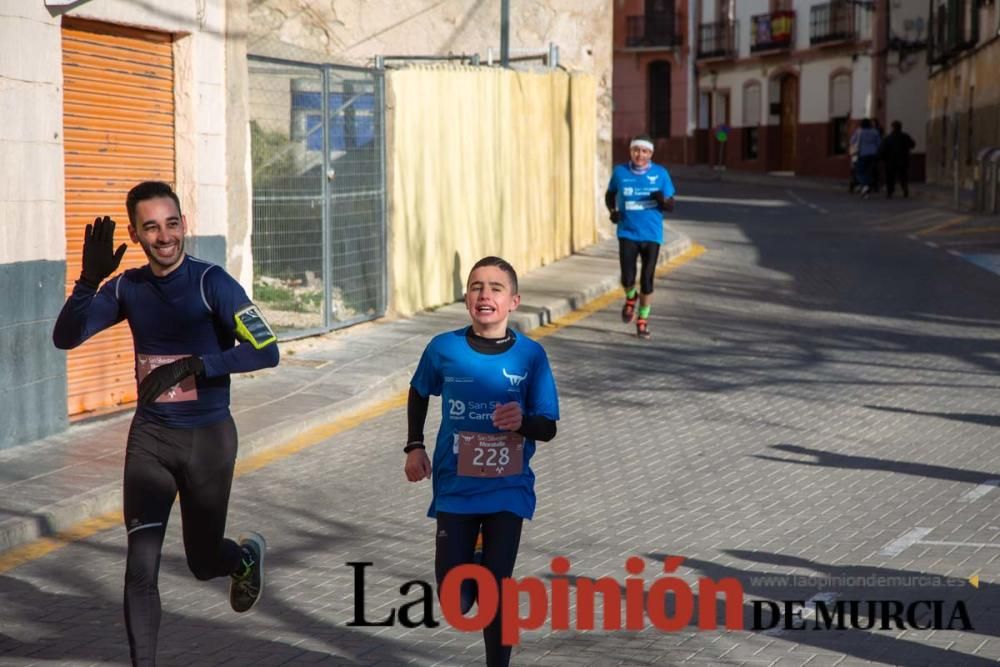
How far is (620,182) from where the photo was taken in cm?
1509

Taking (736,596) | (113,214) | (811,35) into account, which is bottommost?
(736,596)

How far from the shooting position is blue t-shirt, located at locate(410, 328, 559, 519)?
5.47 meters

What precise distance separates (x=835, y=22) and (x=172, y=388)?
2035 inches

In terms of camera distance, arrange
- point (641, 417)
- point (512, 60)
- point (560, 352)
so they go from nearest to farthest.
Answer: point (641, 417)
point (560, 352)
point (512, 60)

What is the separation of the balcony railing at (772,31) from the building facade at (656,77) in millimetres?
5567

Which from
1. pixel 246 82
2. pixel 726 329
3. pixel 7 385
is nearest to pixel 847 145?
pixel 726 329

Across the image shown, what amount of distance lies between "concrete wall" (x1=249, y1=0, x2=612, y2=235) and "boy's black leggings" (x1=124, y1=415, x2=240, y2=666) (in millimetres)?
16452

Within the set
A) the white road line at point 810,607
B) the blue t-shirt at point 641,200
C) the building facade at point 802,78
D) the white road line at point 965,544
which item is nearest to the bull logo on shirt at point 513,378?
the white road line at point 810,607

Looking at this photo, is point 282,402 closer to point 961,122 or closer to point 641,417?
point 641,417

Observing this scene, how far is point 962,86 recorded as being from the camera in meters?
44.8

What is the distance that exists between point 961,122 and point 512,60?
24136 mm

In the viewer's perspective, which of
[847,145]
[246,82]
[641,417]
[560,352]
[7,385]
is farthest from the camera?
[847,145]

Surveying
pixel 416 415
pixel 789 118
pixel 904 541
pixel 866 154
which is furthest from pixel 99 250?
pixel 789 118

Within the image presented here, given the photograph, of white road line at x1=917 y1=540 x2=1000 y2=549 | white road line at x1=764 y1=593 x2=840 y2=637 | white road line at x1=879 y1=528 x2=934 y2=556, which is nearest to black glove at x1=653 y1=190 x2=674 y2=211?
white road line at x1=879 y1=528 x2=934 y2=556
